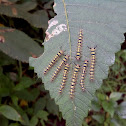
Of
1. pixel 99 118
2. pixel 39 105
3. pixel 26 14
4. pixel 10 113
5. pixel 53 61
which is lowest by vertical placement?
pixel 99 118

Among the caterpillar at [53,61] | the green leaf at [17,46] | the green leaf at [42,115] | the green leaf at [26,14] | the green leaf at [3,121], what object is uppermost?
the green leaf at [26,14]

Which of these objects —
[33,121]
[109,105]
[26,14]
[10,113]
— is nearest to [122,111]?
[109,105]

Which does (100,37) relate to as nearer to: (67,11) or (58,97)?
(67,11)

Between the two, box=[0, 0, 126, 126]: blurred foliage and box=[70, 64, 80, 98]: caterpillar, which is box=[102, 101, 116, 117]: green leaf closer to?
box=[0, 0, 126, 126]: blurred foliage

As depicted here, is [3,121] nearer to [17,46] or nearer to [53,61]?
[17,46]

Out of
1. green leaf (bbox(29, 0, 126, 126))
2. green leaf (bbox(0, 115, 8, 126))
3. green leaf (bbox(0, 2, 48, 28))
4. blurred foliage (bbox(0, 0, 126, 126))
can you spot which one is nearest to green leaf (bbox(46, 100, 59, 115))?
blurred foliage (bbox(0, 0, 126, 126))

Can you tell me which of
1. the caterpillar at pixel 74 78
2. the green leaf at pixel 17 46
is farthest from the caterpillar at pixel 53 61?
the green leaf at pixel 17 46

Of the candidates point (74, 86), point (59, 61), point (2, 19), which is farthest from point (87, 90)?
point (2, 19)

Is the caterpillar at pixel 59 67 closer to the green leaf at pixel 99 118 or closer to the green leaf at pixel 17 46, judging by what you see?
the green leaf at pixel 17 46
